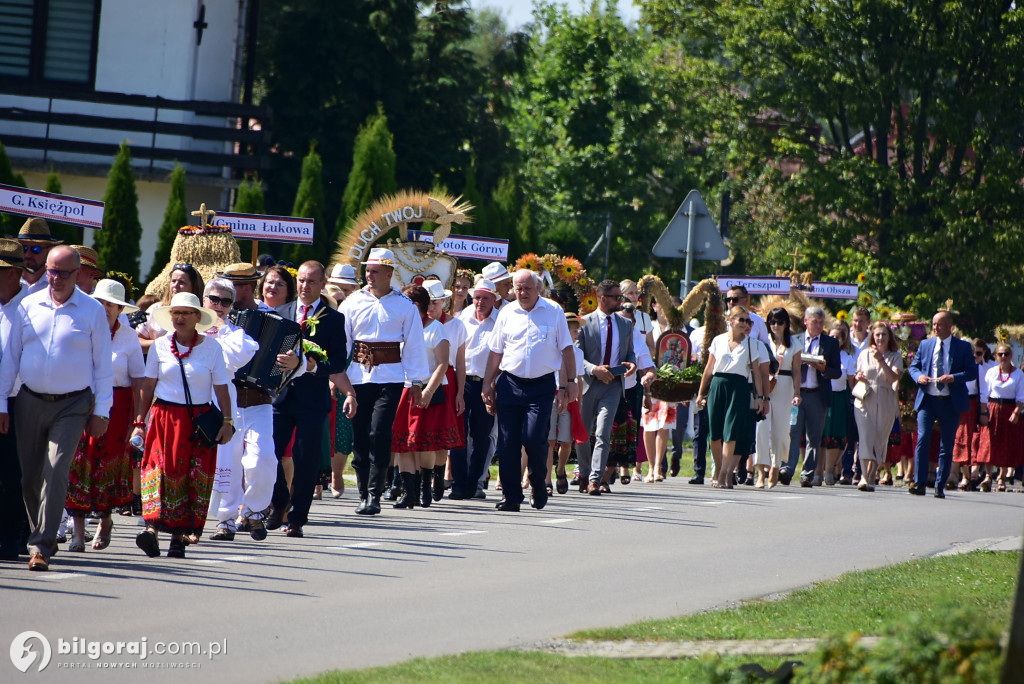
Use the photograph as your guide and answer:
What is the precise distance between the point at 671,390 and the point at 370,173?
13516mm

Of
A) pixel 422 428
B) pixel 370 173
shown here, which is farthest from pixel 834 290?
pixel 422 428

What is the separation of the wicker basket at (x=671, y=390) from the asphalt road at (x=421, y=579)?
8.93 ft

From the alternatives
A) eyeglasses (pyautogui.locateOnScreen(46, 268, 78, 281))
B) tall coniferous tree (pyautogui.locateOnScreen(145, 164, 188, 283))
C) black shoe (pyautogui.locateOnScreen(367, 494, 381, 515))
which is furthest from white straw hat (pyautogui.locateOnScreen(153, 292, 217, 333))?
tall coniferous tree (pyautogui.locateOnScreen(145, 164, 188, 283))

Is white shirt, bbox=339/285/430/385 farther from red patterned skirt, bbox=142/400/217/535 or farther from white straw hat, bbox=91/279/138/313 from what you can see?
red patterned skirt, bbox=142/400/217/535

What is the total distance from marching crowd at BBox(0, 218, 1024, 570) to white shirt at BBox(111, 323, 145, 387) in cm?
2

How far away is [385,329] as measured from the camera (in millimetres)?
14297

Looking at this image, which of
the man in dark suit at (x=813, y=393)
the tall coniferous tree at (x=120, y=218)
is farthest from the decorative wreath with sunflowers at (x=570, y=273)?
the tall coniferous tree at (x=120, y=218)

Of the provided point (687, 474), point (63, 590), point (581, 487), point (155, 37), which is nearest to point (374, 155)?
point (155, 37)

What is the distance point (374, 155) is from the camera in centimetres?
3170

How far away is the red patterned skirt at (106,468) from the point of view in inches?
448

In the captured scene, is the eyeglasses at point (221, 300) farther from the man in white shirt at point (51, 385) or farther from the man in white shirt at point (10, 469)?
the man in white shirt at point (10, 469)

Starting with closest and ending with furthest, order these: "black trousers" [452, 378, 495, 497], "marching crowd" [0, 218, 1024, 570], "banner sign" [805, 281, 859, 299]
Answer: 1. "marching crowd" [0, 218, 1024, 570]
2. "black trousers" [452, 378, 495, 497]
3. "banner sign" [805, 281, 859, 299]

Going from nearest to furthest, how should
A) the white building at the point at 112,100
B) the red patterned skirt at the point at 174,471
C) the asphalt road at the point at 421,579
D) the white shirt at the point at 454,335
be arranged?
the asphalt road at the point at 421,579 → the red patterned skirt at the point at 174,471 → the white shirt at the point at 454,335 → the white building at the point at 112,100

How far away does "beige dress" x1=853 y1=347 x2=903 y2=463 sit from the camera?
824 inches
